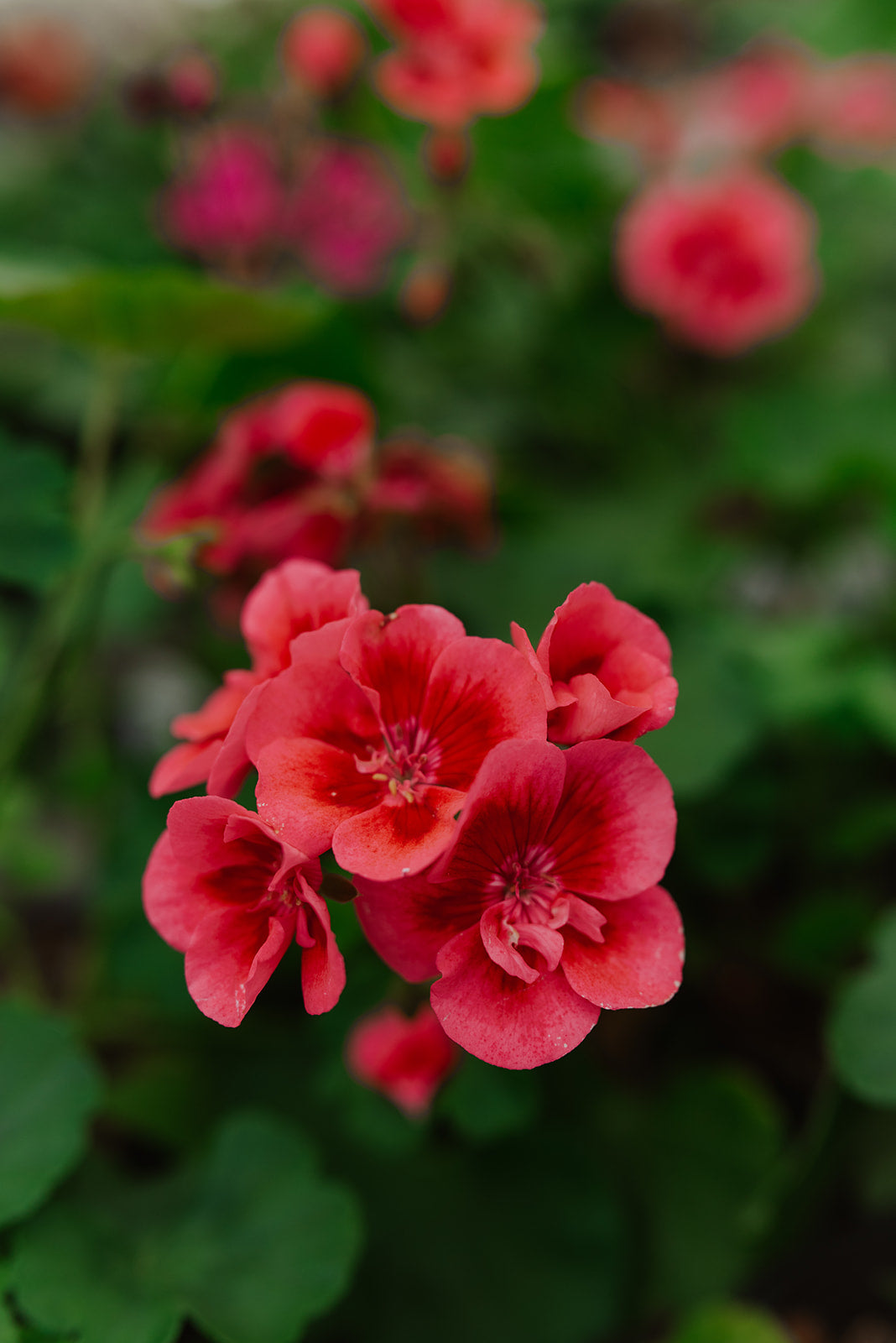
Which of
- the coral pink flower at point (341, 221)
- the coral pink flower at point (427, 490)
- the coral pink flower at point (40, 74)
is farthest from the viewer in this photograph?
the coral pink flower at point (40, 74)

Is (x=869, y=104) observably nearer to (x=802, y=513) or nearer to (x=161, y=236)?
(x=802, y=513)

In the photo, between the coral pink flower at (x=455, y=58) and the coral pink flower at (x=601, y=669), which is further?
the coral pink flower at (x=455, y=58)

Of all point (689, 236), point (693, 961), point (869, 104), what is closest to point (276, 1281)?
point (693, 961)

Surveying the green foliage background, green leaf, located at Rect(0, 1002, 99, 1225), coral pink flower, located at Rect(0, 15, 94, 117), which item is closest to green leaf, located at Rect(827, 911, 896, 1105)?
the green foliage background

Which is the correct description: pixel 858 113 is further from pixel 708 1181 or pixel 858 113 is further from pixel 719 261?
pixel 708 1181

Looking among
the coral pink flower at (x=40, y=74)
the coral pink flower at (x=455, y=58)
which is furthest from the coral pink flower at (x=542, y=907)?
the coral pink flower at (x=40, y=74)

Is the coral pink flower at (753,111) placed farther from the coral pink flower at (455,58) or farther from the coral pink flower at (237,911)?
the coral pink flower at (237,911)

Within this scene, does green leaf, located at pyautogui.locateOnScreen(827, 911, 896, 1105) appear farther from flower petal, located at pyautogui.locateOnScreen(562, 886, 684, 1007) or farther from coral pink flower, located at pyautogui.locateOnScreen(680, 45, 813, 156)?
coral pink flower, located at pyautogui.locateOnScreen(680, 45, 813, 156)
